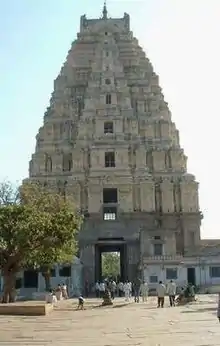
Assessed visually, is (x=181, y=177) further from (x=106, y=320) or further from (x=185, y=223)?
(x=106, y=320)

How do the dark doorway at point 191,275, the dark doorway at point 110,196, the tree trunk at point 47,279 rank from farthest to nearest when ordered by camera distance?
the dark doorway at point 110,196, the dark doorway at point 191,275, the tree trunk at point 47,279

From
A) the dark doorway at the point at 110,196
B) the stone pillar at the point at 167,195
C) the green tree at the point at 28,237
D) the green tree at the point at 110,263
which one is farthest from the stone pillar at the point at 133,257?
the green tree at the point at 110,263

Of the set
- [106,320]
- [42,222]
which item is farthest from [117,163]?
[106,320]

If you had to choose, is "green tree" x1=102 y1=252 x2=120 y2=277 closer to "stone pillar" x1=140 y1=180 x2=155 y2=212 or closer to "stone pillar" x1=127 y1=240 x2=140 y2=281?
"stone pillar" x1=140 y1=180 x2=155 y2=212

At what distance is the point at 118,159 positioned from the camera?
58.6 m

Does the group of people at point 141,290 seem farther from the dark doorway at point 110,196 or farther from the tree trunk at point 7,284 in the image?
the dark doorway at point 110,196

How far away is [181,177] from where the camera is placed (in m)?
58.4

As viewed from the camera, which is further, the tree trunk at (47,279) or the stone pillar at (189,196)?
the stone pillar at (189,196)

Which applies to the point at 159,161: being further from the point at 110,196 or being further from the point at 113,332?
the point at 113,332

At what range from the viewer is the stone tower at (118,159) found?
54656mm

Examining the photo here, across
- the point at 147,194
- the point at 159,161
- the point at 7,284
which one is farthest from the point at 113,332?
the point at 159,161

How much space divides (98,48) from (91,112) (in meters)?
10.0

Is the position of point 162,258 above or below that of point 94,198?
below

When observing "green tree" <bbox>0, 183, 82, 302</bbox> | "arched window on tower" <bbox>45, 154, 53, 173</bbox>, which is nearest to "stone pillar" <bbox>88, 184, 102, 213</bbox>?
"arched window on tower" <bbox>45, 154, 53, 173</bbox>
